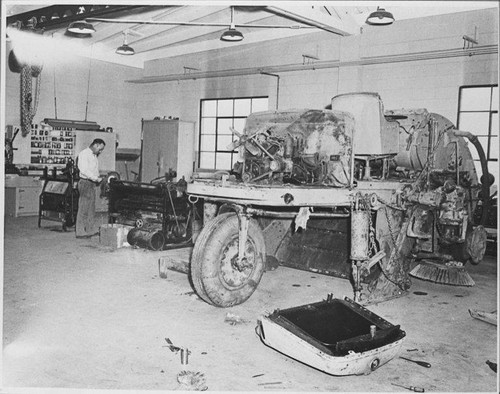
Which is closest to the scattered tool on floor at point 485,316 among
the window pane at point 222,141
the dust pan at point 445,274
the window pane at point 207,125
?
the dust pan at point 445,274

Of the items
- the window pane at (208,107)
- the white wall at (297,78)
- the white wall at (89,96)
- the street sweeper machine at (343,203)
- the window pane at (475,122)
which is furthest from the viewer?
the window pane at (208,107)

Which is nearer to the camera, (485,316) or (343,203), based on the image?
(485,316)

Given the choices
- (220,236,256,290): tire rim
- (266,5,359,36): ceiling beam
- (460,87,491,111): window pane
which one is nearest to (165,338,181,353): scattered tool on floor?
(220,236,256,290): tire rim

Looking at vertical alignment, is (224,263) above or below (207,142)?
below

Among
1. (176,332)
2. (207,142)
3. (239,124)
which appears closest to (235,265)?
(176,332)

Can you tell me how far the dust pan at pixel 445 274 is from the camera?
6164 millimetres

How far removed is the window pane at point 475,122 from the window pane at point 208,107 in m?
6.77

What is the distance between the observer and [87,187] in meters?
8.55

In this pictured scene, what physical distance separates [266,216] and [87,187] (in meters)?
3.76

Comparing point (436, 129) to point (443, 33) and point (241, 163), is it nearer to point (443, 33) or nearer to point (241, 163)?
point (241, 163)

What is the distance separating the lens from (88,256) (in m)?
7.29

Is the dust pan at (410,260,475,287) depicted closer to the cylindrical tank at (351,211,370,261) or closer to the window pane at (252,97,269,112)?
the cylindrical tank at (351,211,370,261)

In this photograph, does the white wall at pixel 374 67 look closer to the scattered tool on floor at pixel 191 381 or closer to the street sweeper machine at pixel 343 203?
the street sweeper machine at pixel 343 203

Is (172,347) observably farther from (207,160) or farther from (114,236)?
(207,160)
